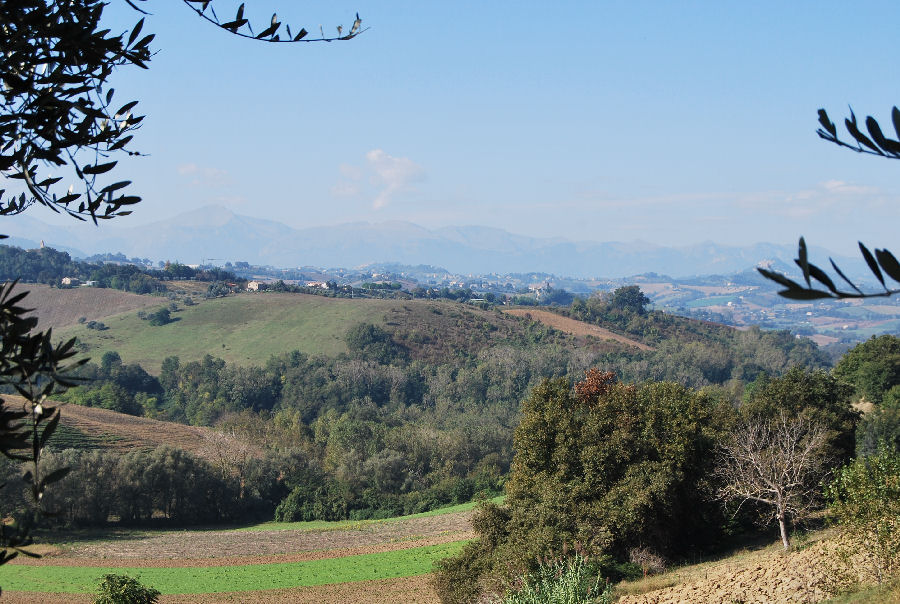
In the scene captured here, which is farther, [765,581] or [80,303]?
[80,303]

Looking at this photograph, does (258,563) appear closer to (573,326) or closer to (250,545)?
(250,545)

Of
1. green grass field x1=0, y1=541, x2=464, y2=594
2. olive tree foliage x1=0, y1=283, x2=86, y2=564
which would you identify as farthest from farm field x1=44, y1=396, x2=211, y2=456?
olive tree foliage x1=0, y1=283, x2=86, y2=564

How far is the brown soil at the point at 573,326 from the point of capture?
338 feet

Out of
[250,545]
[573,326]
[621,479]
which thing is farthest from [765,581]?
[573,326]

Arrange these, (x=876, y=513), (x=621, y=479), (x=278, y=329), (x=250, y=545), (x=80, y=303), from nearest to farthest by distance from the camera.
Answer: (x=876, y=513)
(x=621, y=479)
(x=250, y=545)
(x=278, y=329)
(x=80, y=303)

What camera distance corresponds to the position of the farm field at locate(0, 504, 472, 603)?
2694 centimetres

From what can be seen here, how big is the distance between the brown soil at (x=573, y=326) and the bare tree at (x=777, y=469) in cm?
7351

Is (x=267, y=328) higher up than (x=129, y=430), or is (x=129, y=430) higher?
Result: (x=267, y=328)

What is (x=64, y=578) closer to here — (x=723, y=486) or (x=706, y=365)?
(x=723, y=486)

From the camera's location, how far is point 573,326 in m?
109

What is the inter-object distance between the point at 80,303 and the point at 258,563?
8940cm

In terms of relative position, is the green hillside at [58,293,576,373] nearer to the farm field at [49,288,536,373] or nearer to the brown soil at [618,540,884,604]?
the farm field at [49,288,536,373]

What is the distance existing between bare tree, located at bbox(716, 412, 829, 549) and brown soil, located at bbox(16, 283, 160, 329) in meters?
96.2

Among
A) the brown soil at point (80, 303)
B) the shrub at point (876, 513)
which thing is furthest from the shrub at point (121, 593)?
the brown soil at point (80, 303)
